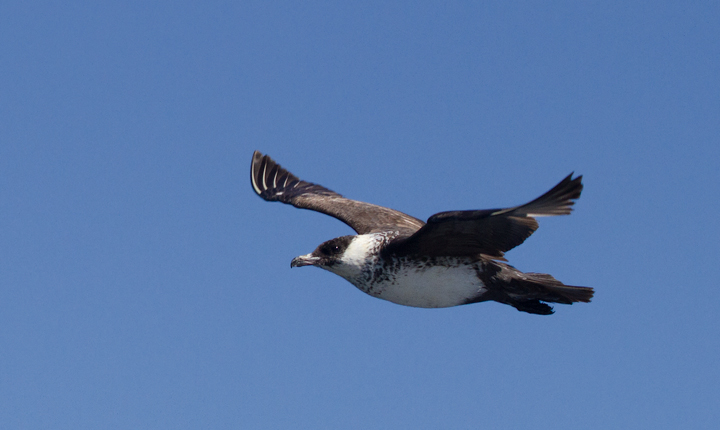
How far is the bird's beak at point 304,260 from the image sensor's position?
8797 mm

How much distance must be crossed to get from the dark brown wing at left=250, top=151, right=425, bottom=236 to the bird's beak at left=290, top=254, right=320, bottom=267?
95 centimetres

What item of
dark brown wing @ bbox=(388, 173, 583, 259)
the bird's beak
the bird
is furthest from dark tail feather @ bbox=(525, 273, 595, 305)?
the bird's beak

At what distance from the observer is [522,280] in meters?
8.43

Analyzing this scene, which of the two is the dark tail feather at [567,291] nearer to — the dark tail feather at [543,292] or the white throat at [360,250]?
the dark tail feather at [543,292]

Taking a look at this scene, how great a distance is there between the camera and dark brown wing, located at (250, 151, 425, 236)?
10188 mm

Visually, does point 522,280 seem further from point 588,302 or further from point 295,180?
point 295,180

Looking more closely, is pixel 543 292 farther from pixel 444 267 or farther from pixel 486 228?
pixel 486 228

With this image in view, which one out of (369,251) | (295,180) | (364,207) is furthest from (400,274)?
(295,180)

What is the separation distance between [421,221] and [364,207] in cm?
80

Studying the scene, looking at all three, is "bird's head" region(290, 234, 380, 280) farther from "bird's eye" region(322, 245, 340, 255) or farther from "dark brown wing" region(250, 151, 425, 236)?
"dark brown wing" region(250, 151, 425, 236)

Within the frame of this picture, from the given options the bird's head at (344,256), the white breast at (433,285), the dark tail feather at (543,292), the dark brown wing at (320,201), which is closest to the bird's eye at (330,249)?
the bird's head at (344,256)

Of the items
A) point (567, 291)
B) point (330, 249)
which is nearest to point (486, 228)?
point (567, 291)

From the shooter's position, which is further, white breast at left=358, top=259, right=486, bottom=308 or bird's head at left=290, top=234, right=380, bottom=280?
bird's head at left=290, top=234, right=380, bottom=280

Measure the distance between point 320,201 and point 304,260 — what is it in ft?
8.50
